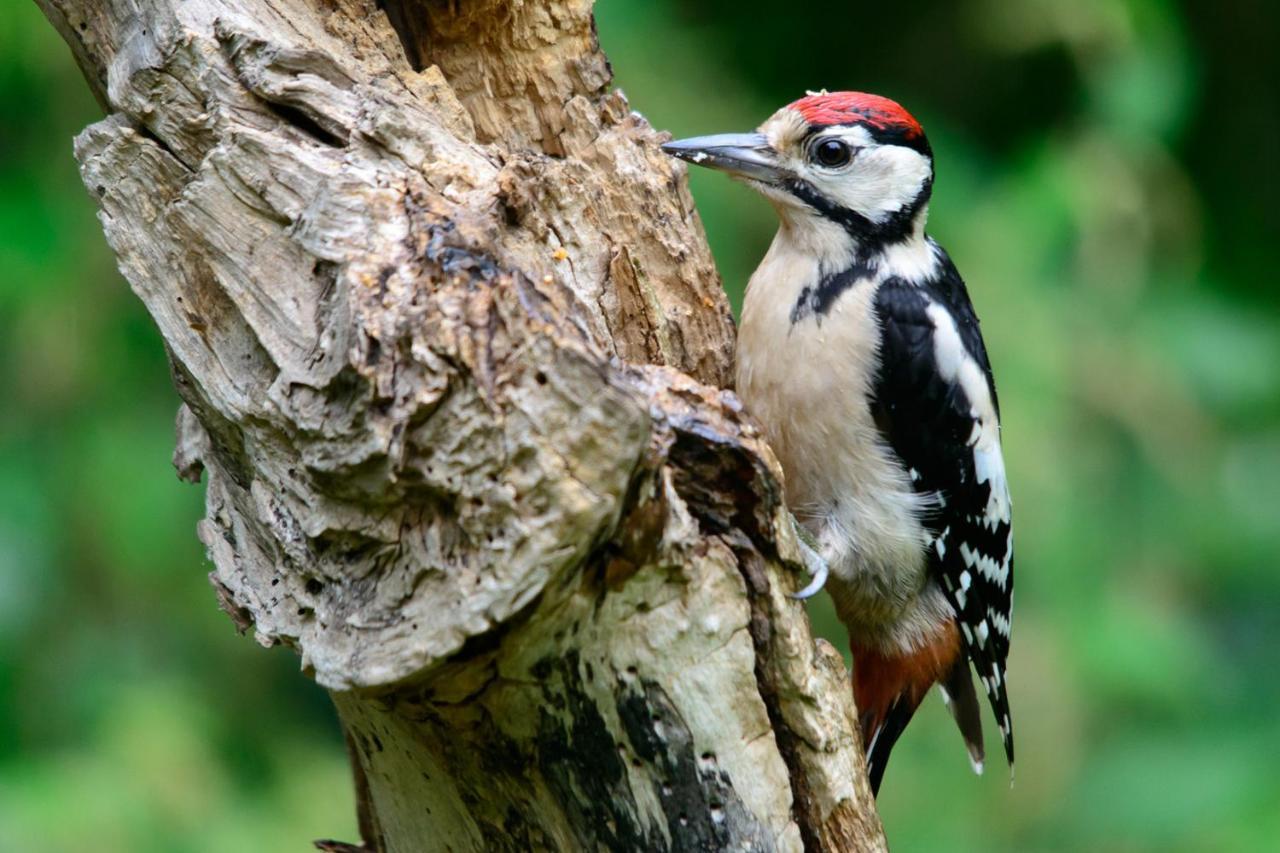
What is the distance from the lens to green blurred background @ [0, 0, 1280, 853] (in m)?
4.20

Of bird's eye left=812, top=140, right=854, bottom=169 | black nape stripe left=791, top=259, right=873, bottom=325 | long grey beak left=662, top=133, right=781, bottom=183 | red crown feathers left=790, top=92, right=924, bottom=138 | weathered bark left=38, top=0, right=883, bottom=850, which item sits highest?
red crown feathers left=790, top=92, right=924, bottom=138

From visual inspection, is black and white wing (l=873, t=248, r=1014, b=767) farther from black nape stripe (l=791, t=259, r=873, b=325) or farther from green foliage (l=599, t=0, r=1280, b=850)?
green foliage (l=599, t=0, r=1280, b=850)

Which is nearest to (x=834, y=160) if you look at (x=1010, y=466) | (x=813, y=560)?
(x=813, y=560)

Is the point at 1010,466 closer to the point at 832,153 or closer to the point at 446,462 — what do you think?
the point at 832,153

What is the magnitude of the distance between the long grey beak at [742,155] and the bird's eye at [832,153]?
99 millimetres

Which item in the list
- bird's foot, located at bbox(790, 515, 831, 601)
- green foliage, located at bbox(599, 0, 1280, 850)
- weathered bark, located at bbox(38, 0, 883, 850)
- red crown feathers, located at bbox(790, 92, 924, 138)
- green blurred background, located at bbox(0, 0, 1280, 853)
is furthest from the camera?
green foliage, located at bbox(599, 0, 1280, 850)

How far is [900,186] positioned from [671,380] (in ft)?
4.40

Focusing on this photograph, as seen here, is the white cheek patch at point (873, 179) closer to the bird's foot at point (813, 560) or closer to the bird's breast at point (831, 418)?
the bird's breast at point (831, 418)

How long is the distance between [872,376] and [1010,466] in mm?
1388

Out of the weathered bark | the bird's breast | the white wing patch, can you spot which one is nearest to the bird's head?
the bird's breast

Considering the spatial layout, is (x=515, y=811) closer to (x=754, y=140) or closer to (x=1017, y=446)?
(x=754, y=140)

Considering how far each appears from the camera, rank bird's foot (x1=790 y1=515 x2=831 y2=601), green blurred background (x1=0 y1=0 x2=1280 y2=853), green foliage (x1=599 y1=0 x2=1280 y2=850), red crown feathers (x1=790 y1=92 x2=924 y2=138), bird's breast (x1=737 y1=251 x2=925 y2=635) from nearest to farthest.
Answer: bird's foot (x1=790 y1=515 x2=831 y2=601)
bird's breast (x1=737 y1=251 x2=925 y2=635)
red crown feathers (x1=790 y1=92 x2=924 y2=138)
green blurred background (x1=0 y1=0 x2=1280 y2=853)
green foliage (x1=599 y1=0 x2=1280 y2=850)

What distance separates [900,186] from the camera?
3.26 m

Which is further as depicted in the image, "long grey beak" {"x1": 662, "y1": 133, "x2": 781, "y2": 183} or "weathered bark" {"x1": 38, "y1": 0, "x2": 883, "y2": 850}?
"long grey beak" {"x1": 662, "y1": 133, "x2": 781, "y2": 183}
